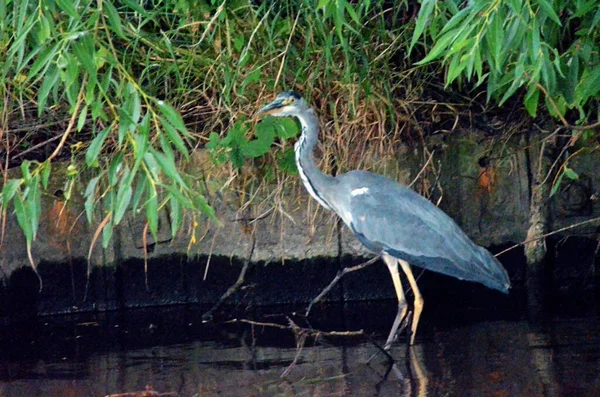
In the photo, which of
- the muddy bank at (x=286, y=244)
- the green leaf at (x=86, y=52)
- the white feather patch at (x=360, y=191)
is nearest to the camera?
the green leaf at (x=86, y=52)

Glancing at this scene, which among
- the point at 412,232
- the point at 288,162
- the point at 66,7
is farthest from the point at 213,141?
the point at 66,7

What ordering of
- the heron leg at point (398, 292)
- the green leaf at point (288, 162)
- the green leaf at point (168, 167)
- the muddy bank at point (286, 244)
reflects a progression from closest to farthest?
the green leaf at point (168, 167) < the heron leg at point (398, 292) < the green leaf at point (288, 162) < the muddy bank at point (286, 244)

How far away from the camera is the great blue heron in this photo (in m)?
5.31

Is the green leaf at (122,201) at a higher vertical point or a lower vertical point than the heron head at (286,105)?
lower

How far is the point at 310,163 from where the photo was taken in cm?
562

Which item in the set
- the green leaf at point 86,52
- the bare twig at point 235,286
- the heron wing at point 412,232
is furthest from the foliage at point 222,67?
the green leaf at point 86,52

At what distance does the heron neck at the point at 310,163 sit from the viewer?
18.3ft

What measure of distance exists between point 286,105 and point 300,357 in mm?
1374

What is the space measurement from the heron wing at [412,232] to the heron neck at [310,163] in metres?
0.15

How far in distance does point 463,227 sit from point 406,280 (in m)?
0.49

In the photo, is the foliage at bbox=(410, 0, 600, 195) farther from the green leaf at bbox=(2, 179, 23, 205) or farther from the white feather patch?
the green leaf at bbox=(2, 179, 23, 205)

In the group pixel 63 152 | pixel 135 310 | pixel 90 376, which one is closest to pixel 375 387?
pixel 90 376

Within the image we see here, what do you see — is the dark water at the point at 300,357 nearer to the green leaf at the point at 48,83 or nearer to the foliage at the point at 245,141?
the foliage at the point at 245,141

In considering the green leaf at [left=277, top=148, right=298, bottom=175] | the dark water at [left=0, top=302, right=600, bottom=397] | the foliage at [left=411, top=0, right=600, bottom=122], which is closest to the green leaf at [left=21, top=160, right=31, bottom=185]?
the dark water at [left=0, top=302, right=600, bottom=397]
